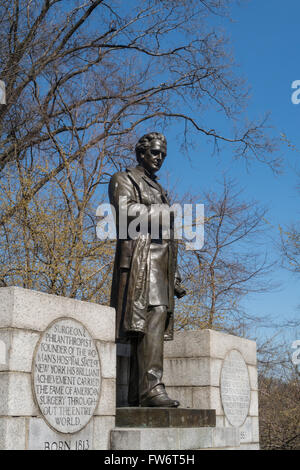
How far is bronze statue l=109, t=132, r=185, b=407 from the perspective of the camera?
20.9 feet

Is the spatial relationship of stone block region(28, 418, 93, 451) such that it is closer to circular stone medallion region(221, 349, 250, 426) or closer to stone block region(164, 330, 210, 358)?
stone block region(164, 330, 210, 358)

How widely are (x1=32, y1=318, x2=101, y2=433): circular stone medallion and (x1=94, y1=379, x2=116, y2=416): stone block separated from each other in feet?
0.20

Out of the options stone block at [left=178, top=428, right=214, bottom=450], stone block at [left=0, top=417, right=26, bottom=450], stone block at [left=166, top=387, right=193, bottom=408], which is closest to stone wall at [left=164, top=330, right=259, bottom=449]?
stone block at [left=166, top=387, right=193, bottom=408]

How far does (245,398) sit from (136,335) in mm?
3311

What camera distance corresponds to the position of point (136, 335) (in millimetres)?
6426

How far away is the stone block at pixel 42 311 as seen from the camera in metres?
5.04

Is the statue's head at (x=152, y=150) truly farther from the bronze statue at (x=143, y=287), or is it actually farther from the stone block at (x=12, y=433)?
the stone block at (x=12, y=433)

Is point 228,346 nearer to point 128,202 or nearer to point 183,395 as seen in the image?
point 183,395

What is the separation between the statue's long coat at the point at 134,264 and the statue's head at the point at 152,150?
4.8 inches

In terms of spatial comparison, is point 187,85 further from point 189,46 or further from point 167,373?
point 167,373

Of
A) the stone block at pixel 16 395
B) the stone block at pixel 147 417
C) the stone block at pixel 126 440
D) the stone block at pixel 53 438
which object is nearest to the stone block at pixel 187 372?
the stone block at pixel 147 417

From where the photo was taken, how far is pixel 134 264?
650 cm

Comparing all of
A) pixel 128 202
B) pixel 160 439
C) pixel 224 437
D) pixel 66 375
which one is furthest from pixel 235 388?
pixel 66 375

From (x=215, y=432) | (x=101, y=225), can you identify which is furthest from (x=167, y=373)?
(x=101, y=225)
